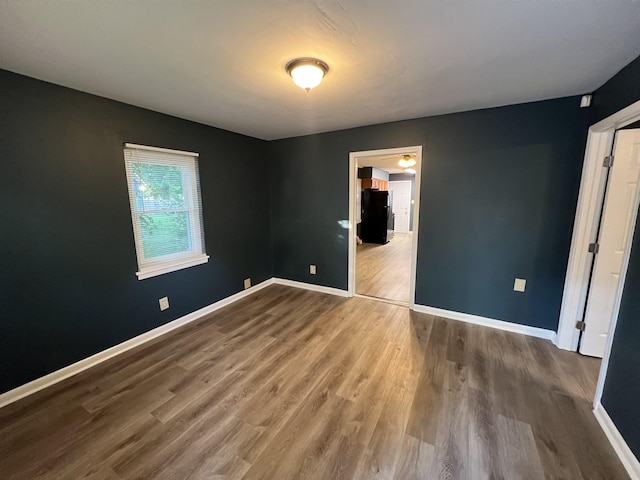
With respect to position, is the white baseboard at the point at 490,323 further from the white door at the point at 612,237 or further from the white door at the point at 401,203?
the white door at the point at 401,203

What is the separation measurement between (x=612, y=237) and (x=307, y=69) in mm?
2760

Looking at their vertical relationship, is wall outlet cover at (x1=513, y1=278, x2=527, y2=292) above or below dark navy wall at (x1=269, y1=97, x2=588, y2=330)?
below

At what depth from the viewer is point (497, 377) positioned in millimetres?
2020

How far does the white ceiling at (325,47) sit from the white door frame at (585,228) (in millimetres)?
424

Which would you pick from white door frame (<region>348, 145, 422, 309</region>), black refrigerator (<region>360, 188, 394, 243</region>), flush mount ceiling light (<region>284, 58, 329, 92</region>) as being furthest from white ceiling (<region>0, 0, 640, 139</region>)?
black refrigerator (<region>360, 188, 394, 243</region>)

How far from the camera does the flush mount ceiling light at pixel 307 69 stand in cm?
163

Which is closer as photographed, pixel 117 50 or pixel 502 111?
pixel 117 50

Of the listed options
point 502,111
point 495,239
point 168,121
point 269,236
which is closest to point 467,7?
point 502,111

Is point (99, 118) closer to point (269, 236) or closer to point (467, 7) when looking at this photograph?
point (269, 236)

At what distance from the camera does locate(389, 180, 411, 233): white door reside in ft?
31.0

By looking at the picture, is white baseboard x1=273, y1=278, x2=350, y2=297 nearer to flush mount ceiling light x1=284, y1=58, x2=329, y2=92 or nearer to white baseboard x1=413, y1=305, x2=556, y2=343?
white baseboard x1=413, y1=305, x2=556, y2=343

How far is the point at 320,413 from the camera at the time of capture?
5.58ft

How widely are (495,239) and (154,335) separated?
3741 millimetres

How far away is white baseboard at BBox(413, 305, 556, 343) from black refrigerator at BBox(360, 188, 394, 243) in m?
4.42
